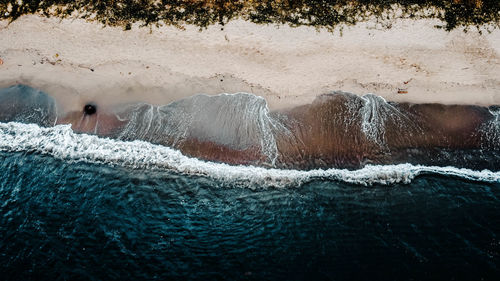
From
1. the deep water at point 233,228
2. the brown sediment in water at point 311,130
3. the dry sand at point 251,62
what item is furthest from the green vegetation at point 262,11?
the deep water at point 233,228

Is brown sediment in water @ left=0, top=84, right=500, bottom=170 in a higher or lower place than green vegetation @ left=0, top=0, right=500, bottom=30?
lower

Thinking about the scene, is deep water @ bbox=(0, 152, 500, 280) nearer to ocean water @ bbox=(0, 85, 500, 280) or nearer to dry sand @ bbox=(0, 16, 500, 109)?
ocean water @ bbox=(0, 85, 500, 280)

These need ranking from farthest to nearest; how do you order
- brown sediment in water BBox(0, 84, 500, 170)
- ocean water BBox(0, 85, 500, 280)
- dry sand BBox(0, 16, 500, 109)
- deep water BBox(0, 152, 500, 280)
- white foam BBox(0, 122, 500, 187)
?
dry sand BBox(0, 16, 500, 109)
brown sediment in water BBox(0, 84, 500, 170)
white foam BBox(0, 122, 500, 187)
ocean water BBox(0, 85, 500, 280)
deep water BBox(0, 152, 500, 280)

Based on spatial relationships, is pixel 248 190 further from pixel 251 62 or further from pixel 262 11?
pixel 262 11

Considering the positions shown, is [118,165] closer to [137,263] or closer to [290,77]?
[137,263]

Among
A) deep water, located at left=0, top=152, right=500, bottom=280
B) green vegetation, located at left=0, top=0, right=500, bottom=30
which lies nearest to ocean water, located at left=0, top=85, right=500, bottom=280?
deep water, located at left=0, top=152, right=500, bottom=280

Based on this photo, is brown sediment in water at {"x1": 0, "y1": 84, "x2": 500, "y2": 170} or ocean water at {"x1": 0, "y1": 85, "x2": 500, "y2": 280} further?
brown sediment in water at {"x1": 0, "y1": 84, "x2": 500, "y2": 170}

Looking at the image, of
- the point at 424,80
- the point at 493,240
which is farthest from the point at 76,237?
the point at 424,80
